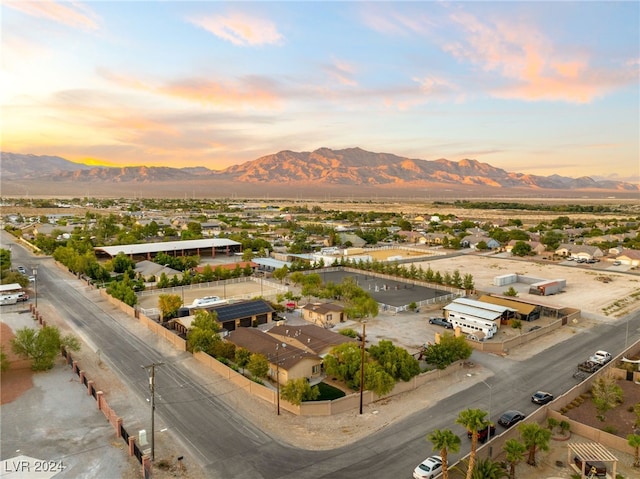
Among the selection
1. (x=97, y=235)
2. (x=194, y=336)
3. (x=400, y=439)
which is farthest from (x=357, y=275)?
(x=97, y=235)

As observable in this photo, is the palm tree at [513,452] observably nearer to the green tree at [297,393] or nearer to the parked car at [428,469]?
the parked car at [428,469]

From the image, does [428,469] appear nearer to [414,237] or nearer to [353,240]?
[353,240]

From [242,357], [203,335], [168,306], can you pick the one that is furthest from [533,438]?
[168,306]

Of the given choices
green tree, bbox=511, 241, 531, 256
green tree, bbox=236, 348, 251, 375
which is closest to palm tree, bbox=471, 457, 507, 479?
green tree, bbox=236, 348, 251, 375

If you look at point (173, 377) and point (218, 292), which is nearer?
point (173, 377)

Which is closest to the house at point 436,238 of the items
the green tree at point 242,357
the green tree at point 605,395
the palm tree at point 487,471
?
the green tree at point 605,395

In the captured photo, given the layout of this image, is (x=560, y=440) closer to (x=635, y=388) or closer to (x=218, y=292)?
(x=635, y=388)

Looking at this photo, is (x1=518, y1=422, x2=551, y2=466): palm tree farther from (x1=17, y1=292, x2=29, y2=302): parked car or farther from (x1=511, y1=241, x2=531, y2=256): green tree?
(x1=511, y1=241, x2=531, y2=256): green tree
